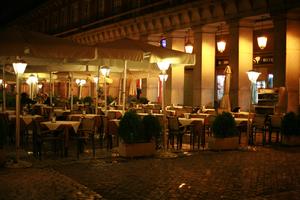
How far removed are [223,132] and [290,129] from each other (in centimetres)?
284

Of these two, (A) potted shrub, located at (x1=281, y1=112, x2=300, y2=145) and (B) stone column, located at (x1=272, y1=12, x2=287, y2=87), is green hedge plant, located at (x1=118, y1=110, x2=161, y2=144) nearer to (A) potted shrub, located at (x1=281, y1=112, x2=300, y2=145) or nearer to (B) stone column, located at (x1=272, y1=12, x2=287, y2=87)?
(A) potted shrub, located at (x1=281, y1=112, x2=300, y2=145)

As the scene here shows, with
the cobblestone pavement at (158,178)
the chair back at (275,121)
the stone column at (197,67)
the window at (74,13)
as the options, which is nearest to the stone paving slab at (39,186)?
the cobblestone pavement at (158,178)

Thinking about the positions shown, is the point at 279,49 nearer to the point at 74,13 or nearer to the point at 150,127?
the point at 150,127

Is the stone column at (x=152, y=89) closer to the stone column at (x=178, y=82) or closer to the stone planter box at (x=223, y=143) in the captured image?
the stone column at (x=178, y=82)

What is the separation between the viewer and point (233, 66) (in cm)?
2477

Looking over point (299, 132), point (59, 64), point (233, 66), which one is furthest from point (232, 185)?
point (233, 66)

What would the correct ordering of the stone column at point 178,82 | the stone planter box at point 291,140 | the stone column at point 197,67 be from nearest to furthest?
the stone planter box at point 291,140
the stone column at point 197,67
the stone column at point 178,82

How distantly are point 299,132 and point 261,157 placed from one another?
138 inches

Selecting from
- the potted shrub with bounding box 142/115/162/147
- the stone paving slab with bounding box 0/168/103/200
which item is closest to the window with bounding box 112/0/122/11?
the potted shrub with bounding box 142/115/162/147

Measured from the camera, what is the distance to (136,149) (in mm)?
13391

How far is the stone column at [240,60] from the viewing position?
2427cm

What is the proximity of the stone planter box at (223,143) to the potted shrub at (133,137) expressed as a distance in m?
2.50

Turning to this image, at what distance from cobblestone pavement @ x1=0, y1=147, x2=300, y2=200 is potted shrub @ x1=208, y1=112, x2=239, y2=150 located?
4.23 feet

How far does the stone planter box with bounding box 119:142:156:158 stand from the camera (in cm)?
1327
